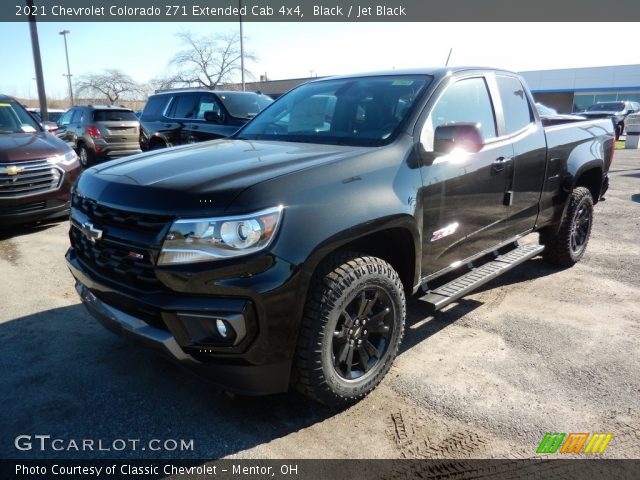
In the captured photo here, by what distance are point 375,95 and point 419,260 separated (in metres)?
1.27

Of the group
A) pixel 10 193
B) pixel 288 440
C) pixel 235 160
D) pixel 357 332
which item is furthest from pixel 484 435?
pixel 10 193

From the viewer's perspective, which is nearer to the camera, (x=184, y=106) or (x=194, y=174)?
(x=194, y=174)

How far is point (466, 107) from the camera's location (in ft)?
12.0

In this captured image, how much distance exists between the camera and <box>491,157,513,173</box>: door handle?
3688mm

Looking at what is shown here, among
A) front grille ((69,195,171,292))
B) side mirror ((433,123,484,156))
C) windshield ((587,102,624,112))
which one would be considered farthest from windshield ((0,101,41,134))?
windshield ((587,102,624,112))

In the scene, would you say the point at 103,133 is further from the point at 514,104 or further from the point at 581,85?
the point at 581,85

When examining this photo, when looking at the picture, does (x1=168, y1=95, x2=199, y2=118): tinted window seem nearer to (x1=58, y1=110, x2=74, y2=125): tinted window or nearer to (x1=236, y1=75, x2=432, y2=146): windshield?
(x1=58, y1=110, x2=74, y2=125): tinted window

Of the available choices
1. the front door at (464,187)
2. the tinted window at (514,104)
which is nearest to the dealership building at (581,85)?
the tinted window at (514,104)

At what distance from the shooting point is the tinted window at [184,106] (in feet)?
30.6

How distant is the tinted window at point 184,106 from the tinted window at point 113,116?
11.9 feet

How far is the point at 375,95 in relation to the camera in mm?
3500

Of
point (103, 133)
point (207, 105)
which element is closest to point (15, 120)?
point (207, 105)

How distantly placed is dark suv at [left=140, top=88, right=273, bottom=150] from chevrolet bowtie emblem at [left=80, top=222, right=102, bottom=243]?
595 cm

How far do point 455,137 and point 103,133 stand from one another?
11.3 metres
